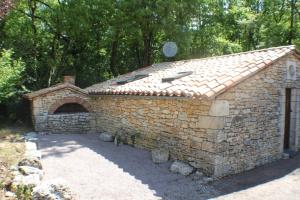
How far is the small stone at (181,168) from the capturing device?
775cm

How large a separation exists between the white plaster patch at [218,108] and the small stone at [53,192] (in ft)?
12.3

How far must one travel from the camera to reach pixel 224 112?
7.55m

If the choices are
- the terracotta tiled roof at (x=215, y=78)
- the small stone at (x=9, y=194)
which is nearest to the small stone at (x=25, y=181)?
the small stone at (x=9, y=194)

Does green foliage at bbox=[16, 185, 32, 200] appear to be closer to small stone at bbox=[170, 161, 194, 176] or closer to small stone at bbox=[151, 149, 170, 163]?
small stone at bbox=[170, 161, 194, 176]

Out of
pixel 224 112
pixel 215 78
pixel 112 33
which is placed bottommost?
pixel 224 112

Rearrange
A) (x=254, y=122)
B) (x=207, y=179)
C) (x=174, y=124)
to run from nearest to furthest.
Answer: (x=207, y=179) < (x=254, y=122) < (x=174, y=124)

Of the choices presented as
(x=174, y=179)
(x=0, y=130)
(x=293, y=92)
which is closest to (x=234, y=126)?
(x=174, y=179)

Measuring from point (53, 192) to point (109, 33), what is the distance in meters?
14.6

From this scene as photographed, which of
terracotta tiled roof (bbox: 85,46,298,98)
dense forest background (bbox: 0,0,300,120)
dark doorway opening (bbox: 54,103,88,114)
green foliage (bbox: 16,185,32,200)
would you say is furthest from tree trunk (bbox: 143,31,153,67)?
green foliage (bbox: 16,185,32,200)

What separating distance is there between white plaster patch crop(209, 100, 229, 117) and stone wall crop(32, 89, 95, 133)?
8.06 metres

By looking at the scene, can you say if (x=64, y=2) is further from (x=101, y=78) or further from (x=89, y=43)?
(x=101, y=78)

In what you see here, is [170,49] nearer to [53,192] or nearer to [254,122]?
[254,122]

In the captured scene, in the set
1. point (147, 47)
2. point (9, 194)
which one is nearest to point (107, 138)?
point (9, 194)

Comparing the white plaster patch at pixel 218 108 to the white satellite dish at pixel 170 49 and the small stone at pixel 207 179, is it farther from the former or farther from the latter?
the white satellite dish at pixel 170 49
